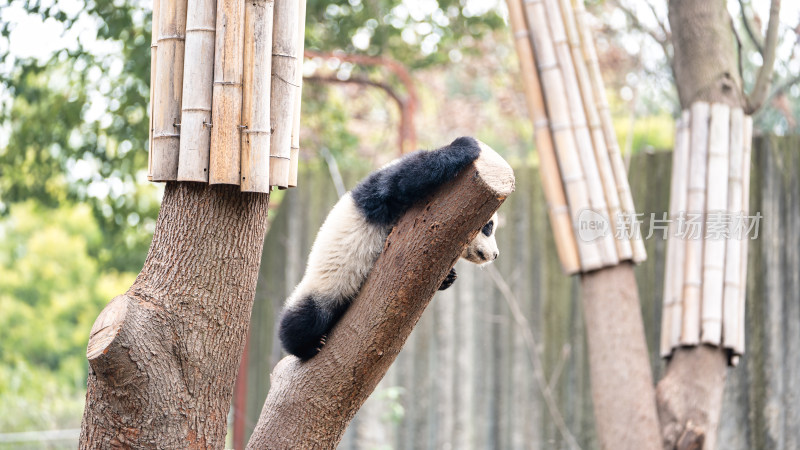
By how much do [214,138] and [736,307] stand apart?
256 centimetres

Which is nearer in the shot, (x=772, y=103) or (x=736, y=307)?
(x=736, y=307)

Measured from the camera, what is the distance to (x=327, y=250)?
246 centimetres

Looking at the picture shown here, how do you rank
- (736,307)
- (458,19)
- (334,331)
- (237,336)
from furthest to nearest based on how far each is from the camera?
(458,19) → (736,307) → (334,331) → (237,336)

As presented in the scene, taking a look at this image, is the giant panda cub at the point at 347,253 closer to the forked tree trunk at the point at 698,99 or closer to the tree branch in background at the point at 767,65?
the forked tree trunk at the point at 698,99

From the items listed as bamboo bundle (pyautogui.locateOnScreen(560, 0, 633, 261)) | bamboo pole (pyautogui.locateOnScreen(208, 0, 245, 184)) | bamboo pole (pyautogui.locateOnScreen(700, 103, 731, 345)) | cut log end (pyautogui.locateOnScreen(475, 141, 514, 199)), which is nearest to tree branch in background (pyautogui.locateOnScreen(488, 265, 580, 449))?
bamboo bundle (pyautogui.locateOnScreen(560, 0, 633, 261))

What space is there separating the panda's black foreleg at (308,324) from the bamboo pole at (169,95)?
2.14 feet

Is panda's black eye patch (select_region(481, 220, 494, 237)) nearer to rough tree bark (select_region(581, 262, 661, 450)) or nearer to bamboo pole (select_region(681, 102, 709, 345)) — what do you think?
rough tree bark (select_region(581, 262, 661, 450))

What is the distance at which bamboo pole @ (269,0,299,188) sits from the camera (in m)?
1.79

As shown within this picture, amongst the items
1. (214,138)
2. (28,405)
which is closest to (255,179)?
(214,138)

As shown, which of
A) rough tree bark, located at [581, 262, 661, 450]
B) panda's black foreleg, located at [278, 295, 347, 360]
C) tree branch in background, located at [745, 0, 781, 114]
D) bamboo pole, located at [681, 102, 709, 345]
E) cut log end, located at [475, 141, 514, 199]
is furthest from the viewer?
tree branch in background, located at [745, 0, 781, 114]

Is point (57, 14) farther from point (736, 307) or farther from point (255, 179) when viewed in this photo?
point (736, 307)

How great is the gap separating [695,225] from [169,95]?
8.23 ft

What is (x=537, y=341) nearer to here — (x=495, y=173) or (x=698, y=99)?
(x=698, y=99)

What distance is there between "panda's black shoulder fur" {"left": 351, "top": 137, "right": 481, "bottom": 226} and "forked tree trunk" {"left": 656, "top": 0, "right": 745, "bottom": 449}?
175 centimetres
